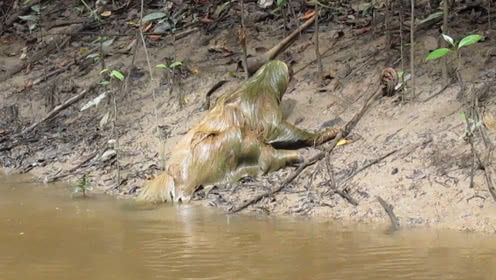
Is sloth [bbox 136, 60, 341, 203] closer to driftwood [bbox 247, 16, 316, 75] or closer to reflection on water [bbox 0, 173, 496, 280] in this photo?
reflection on water [bbox 0, 173, 496, 280]

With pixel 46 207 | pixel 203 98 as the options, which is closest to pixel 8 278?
pixel 46 207

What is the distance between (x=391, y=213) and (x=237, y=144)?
1816 mm

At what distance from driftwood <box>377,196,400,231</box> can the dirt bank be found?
0.05 meters

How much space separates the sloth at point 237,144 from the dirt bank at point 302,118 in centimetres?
18

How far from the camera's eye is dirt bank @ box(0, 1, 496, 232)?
5.32 metres

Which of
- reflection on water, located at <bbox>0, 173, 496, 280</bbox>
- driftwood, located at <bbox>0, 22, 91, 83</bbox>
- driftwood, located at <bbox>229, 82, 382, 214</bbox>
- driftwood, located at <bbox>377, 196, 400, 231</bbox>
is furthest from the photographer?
driftwood, located at <bbox>0, 22, 91, 83</bbox>

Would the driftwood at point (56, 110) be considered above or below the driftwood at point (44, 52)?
below

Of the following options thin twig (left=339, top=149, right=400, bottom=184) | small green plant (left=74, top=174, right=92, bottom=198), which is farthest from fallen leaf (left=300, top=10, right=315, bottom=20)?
small green plant (left=74, top=174, right=92, bottom=198)

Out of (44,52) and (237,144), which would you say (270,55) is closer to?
(237,144)

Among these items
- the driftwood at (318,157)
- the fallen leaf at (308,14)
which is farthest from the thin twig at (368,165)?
the fallen leaf at (308,14)

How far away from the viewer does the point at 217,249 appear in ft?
14.3

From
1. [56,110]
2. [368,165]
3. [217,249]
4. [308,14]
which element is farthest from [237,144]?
[56,110]

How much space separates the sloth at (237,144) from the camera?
626cm

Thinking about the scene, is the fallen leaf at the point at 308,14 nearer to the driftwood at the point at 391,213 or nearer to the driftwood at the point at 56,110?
the driftwood at the point at 56,110
